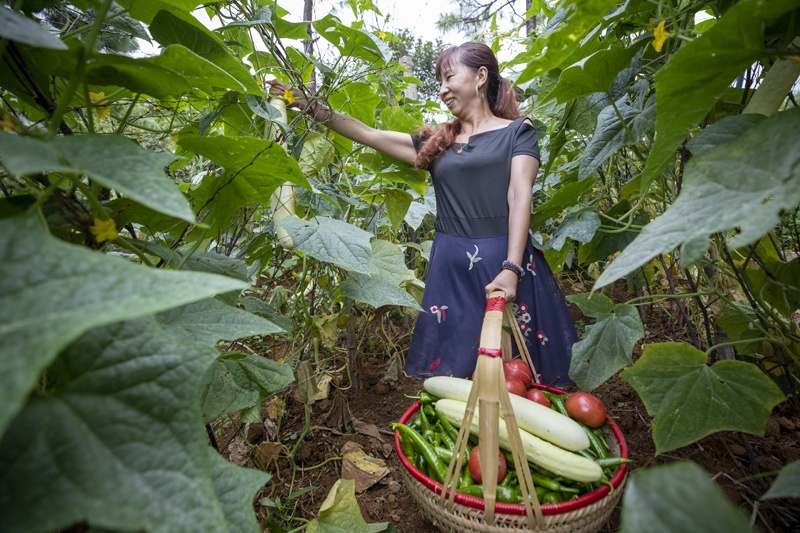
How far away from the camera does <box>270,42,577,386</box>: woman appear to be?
1.57m

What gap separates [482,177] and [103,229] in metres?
1.34

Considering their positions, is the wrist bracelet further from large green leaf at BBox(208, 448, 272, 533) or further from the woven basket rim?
large green leaf at BBox(208, 448, 272, 533)

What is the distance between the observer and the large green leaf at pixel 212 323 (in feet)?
1.59

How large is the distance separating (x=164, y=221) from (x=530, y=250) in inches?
49.4

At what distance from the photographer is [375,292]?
3.60ft

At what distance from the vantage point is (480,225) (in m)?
1.63

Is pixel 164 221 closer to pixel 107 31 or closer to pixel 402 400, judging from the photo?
pixel 107 31

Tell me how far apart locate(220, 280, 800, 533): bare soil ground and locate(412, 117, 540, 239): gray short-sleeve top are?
0.75m

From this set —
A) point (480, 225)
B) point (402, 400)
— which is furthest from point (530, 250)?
point (402, 400)

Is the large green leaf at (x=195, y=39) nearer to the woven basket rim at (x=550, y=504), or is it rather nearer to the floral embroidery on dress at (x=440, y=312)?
the woven basket rim at (x=550, y=504)

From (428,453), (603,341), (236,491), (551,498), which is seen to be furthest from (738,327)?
(236,491)

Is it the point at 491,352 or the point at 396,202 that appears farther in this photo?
the point at 396,202

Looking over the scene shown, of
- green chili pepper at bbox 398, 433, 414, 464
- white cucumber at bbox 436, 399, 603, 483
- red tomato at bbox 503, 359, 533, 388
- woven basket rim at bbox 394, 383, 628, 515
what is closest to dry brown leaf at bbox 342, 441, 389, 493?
green chili pepper at bbox 398, 433, 414, 464

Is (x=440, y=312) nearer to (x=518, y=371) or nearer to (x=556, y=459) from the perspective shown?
(x=518, y=371)
